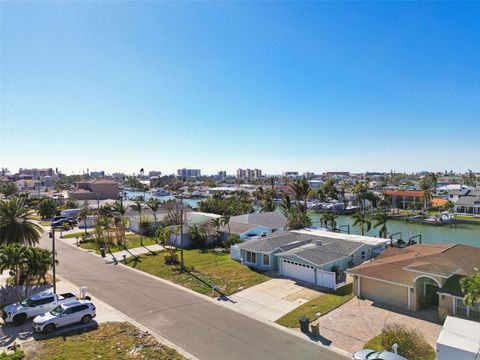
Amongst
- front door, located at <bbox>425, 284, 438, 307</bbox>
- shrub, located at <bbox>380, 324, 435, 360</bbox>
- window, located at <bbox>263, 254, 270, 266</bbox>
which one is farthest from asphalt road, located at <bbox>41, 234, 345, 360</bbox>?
front door, located at <bbox>425, 284, 438, 307</bbox>

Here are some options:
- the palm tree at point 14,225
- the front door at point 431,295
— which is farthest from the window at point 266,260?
the palm tree at point 14,225

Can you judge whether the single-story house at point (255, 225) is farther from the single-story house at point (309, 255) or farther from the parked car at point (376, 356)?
the parked car at point (376, 356)

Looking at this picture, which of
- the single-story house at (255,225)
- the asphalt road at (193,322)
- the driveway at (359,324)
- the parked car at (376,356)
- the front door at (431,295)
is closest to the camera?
the parked car at (376,356)

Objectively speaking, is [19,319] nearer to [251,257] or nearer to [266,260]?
[251,257]

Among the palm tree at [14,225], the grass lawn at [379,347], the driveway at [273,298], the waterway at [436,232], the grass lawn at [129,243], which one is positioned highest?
the palm tree at [14,225]

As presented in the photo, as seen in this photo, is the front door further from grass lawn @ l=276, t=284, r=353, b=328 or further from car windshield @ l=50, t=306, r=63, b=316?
car windshield @ l=50, t=306, r=63, b=316

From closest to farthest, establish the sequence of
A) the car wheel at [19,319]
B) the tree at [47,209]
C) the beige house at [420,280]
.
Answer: the beige house at [420,280] → the car wheel at [19,319] → the tree at [47,209]

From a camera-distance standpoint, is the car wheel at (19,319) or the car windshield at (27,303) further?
the car windshield at (27,303)
